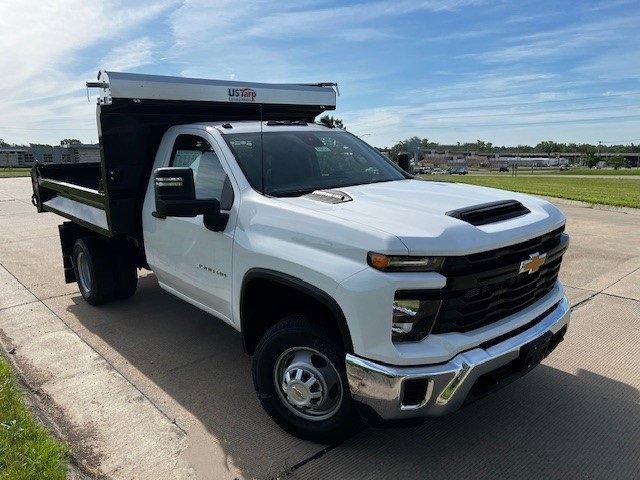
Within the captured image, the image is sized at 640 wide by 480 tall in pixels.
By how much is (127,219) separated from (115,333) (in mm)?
1133

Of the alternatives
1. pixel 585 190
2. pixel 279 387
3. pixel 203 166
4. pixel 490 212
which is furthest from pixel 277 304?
pixel 585 190

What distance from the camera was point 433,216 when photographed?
8.94 ft

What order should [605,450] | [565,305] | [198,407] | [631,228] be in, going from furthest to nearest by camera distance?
[631,228]
[198,407]
[565,305]
[605,450]

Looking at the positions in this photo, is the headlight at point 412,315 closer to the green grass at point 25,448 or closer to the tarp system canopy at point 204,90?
the green grass at point 25,448

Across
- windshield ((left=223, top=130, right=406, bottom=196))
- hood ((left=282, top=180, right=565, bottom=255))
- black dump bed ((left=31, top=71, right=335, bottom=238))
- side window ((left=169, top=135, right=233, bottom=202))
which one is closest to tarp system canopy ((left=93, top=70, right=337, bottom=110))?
black dump bed ((left=31, top=71, right=335, bottom=238))

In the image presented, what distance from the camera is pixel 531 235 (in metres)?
2.82

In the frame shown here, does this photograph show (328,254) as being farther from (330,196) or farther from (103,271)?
(103,271)

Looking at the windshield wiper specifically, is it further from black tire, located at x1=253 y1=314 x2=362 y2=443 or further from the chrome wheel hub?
the chrome wheel hub

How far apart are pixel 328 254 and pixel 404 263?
432 mm

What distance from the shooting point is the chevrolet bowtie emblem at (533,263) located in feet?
9.20

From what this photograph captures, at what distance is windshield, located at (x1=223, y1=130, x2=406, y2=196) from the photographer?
3.56 m

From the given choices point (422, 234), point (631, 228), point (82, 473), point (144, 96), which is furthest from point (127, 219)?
point (631, 228)

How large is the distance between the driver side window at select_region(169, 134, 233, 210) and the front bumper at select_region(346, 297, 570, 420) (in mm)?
1563

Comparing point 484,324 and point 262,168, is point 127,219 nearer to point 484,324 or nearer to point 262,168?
point 262,168
